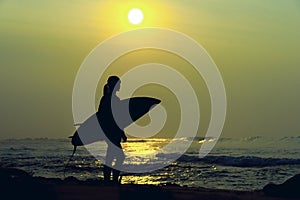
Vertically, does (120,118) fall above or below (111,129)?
above

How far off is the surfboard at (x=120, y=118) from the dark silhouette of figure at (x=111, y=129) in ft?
0.42

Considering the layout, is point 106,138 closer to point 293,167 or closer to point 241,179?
point 241,179

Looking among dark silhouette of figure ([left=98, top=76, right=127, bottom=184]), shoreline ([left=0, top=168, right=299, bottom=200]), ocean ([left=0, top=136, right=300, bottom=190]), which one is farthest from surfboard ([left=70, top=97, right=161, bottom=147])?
ocean ([left=0, top=136, right=300, bottom=190])

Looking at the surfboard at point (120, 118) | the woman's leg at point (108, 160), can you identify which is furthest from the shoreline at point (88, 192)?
the surfboard at point (120, 118)

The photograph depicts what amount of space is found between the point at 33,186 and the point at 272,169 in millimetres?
22519

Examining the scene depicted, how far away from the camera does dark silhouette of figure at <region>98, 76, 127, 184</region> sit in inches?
467

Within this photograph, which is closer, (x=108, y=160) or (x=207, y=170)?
(x=108, y=160)

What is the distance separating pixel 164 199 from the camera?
952 cm

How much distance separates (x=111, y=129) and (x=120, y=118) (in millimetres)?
456

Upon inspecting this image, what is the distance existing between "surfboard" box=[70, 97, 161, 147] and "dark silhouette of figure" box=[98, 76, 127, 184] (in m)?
0.13

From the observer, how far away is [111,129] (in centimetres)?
1234

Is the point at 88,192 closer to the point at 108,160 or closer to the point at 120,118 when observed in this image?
the point at 108,160

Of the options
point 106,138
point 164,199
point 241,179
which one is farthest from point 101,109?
point 241,179

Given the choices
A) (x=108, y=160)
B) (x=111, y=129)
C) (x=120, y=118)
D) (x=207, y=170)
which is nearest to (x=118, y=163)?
(x=108, y=160)
